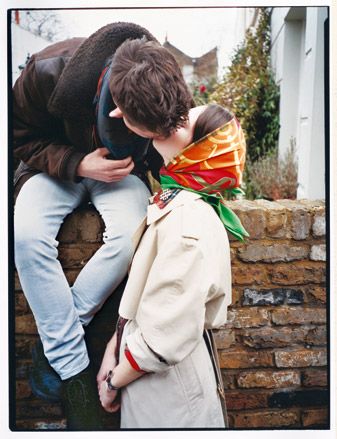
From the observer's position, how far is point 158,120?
6.53 ft

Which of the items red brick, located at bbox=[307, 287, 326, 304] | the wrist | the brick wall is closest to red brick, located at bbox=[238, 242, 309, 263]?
the brick wall

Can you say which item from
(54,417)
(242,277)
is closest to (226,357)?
(242,277)

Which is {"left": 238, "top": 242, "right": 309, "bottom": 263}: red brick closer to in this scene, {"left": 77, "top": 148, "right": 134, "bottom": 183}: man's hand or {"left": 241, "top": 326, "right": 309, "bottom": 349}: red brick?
{"left": 241, "top": 326, "right": 309, "bottom": 349}: red brick

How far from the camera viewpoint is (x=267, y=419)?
2535 mm

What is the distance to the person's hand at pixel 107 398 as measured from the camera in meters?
2.31

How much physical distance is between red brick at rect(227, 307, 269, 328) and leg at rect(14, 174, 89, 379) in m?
0.70

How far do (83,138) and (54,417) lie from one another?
4.23ft

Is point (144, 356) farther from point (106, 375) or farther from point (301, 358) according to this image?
point (301, 358)

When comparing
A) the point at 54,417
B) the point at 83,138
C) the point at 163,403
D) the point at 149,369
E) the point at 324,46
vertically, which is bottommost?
the point at 54,417

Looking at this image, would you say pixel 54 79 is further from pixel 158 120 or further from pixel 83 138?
pixel 158 120

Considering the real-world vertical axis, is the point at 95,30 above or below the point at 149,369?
above

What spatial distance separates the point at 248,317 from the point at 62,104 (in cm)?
126

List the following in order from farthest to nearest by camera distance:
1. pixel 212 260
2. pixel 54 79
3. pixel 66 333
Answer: pixel 66 333, pixel 54 79, pixel 212 260

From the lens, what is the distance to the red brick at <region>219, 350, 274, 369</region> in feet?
8.29
